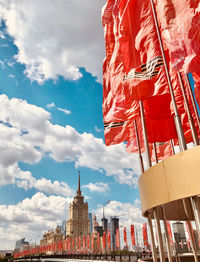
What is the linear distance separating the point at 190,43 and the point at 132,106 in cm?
423

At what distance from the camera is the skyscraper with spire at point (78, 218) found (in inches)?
6020

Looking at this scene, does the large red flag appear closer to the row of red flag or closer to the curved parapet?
the row of red flag

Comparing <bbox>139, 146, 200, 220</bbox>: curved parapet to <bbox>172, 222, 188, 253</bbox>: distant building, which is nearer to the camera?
<bbox>139, 146, 200, 220</bbox>: curved parapet

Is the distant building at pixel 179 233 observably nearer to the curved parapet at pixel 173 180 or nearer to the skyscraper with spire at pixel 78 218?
the curved parapet at pixel 173 180

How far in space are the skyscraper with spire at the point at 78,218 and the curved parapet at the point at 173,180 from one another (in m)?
155

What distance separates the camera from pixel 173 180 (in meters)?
6.22

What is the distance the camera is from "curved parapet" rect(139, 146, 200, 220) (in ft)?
19.0

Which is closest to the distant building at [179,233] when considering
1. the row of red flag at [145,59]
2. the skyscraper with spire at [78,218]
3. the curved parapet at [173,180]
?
the row of red flag at [145,59]

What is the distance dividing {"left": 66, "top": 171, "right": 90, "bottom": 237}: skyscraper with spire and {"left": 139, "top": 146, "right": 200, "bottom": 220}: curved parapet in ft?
507

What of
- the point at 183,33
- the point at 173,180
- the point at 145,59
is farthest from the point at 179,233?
the point at 183,33

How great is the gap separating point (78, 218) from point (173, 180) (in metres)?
167

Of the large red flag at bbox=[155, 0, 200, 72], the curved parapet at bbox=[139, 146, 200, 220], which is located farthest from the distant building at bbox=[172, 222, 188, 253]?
the large red flag at bbox=[155, 0, 200, 72]

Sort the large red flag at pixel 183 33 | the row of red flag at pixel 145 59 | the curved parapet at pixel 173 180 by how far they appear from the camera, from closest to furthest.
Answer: the curved parapet at pixel 173 180, the large red flag at pixel 183 33, the row of red flag at pixel 145 59

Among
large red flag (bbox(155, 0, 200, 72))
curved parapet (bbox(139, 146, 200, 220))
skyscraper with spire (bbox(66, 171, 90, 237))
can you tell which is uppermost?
skyscraper with spire (bbox(66, 171, 90, 237))
